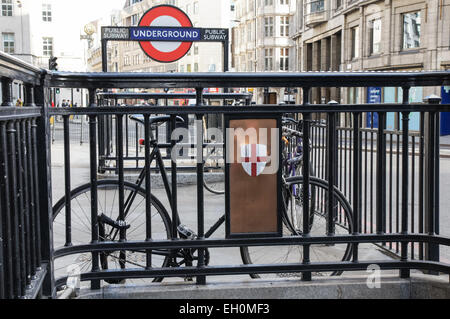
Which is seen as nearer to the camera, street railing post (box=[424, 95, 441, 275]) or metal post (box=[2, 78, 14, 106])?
metal post (box=[2, 78, 14, 106])

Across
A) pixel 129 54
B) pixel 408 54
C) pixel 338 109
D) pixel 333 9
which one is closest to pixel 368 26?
pixel 408 54

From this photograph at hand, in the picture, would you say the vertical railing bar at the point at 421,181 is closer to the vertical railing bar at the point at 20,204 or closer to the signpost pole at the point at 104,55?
the vertical railing bar at the point at 20,204

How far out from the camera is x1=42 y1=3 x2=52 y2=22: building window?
221 feet

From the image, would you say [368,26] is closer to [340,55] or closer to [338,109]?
[340,55]

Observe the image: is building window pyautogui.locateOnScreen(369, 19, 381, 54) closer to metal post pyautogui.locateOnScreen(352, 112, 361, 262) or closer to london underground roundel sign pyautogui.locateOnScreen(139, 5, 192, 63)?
london underground roundel sign pyautogui.locateOnScreen(139, 5, 192, 63)

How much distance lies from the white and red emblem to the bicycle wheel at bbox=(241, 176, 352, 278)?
2.04 ft

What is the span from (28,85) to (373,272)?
2.24 metres

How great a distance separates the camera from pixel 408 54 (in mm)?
31000

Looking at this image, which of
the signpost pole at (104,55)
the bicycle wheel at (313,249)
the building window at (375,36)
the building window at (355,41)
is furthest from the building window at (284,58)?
the bicycle wheel at (313,249)

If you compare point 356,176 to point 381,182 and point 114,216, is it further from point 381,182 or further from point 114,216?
point 114,216

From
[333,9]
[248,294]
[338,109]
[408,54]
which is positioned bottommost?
[248,294]

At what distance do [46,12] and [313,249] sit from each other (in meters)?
68.6

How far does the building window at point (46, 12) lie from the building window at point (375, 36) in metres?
43.7

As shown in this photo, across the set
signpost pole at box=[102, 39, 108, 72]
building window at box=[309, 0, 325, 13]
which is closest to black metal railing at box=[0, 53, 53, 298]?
signpost pole at box=[102, 39, 108, 72]
